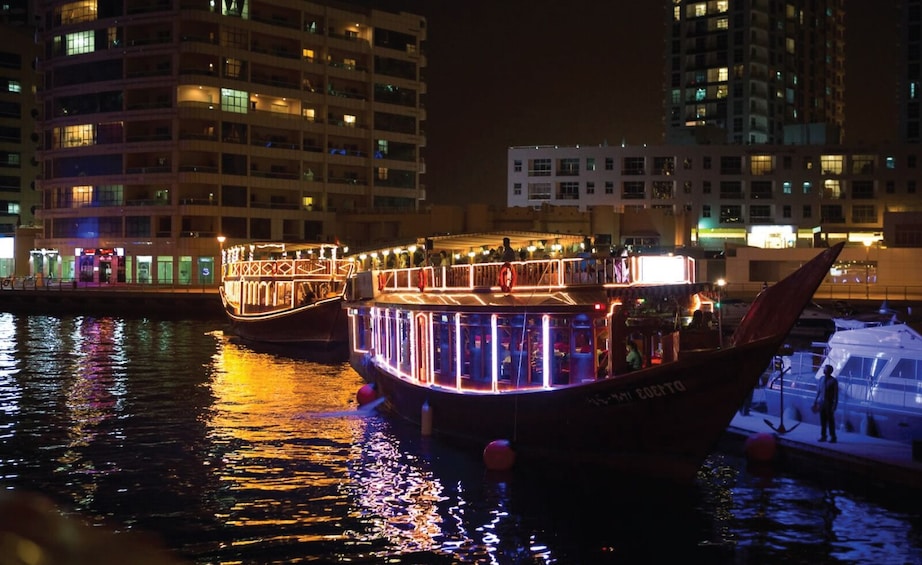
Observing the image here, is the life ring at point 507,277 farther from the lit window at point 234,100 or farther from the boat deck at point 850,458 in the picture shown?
the lit window at point 234,100

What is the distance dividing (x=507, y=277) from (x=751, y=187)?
91.9 metres

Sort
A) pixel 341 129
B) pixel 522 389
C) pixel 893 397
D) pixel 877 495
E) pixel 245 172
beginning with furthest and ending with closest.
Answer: pixel 341 129 → pixel 245 172 → pixel 893 397 → pixel 522 389 → pixel 877 495

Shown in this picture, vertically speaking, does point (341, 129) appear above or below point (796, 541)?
above

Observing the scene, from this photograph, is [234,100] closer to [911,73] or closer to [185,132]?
[185,132]

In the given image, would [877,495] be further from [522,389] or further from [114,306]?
[114,306]

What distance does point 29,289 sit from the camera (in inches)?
3265

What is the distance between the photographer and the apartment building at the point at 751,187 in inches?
4259

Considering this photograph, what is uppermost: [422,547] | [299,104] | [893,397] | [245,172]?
[299,104]

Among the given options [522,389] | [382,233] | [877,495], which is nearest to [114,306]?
[382,233]

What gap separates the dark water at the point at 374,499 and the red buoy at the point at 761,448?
0.43 metres

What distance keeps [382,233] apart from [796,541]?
7656cm

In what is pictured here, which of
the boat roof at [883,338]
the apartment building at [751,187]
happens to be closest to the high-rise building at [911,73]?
the apartment building at [751,187]

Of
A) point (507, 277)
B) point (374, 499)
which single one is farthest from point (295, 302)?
point (374, 499)

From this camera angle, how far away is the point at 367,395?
30.7 metres
